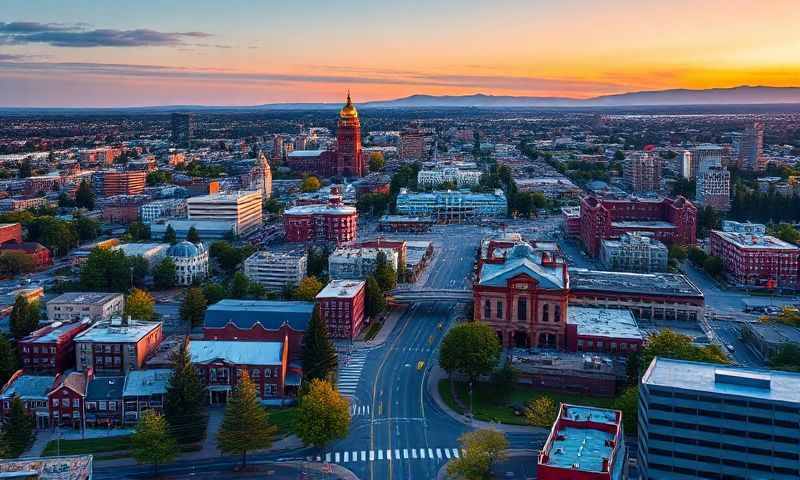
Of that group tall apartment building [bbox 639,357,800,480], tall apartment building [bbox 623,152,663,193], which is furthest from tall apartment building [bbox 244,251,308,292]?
tall apartment building [bbox 623,152,663,193]

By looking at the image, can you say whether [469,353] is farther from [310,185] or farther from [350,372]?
[310,185]

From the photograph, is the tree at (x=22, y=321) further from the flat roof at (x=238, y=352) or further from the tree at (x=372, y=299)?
the tree at (x=372, y=299)

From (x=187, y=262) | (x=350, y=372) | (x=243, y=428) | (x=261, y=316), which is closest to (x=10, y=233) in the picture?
(x=187, y=262)

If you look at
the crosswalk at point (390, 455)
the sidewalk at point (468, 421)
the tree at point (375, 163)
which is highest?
the tree at point (375, 163)

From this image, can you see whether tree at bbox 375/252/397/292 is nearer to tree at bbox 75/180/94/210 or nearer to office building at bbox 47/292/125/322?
office building at bbox 47/292/125/322

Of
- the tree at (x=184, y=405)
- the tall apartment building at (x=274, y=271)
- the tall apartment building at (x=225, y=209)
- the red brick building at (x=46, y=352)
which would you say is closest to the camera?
the tree at (x=184, y=405)

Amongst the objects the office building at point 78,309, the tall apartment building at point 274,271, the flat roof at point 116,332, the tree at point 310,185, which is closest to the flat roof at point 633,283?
the tall apartment building at point 274,271

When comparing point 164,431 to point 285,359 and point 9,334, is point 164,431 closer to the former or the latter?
point 285,359

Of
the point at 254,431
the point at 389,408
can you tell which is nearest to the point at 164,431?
the point at 254,431

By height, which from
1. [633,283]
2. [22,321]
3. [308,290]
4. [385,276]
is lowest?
[22,321]
